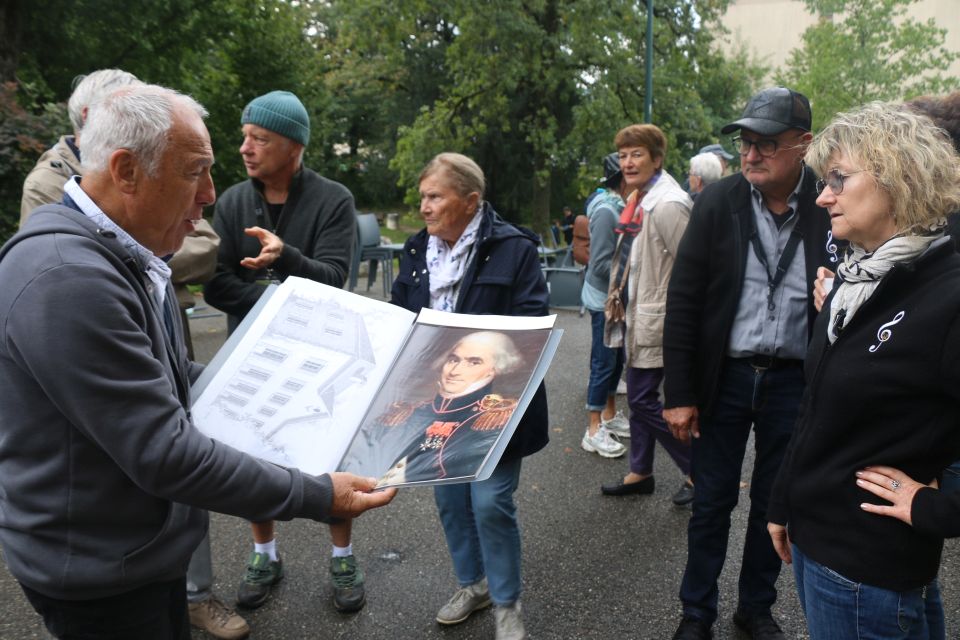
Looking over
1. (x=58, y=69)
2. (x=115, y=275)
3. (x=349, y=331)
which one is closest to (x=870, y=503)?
(x=349, y=331)

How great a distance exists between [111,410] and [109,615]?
51cm

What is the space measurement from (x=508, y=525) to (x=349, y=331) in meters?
1.28

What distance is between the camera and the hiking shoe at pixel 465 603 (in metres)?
2.90

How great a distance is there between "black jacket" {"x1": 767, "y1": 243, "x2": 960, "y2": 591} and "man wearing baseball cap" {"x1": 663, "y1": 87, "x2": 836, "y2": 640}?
80cm

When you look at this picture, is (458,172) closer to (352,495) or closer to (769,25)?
(352,495)

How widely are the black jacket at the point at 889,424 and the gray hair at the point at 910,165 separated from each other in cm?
10

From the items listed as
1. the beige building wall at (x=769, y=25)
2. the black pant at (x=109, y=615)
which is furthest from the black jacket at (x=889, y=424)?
the beige building wall at (x=769, y=25)

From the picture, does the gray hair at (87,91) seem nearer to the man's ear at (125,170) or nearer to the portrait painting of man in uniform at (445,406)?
the man's ear at (125,170)

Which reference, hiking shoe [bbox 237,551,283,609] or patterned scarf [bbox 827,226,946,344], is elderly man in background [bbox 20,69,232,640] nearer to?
hiking shoe [bbox 237,551,283,609]

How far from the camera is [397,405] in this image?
5.42 ft

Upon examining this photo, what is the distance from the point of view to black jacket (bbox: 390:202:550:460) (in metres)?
2.56

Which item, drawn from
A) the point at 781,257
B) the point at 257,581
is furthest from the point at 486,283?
the point at 257,581

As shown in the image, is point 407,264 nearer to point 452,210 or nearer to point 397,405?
point 452,210

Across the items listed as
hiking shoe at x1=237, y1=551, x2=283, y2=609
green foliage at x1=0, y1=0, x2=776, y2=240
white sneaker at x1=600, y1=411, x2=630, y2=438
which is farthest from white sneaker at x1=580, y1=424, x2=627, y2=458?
green foliage at x1=0, y1=0, x2=776, y2=240
